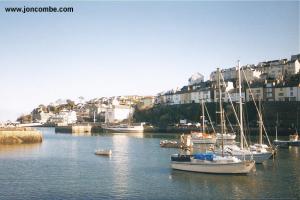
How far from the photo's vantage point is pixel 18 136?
216 ft

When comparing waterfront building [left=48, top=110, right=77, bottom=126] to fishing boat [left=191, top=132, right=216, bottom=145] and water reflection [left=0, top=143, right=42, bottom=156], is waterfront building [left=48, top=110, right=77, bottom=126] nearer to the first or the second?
water reflection [left=0, top=143, right=42, bottom=156]

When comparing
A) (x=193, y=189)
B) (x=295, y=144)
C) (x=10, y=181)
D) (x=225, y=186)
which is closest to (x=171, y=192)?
(x=193, y=189)

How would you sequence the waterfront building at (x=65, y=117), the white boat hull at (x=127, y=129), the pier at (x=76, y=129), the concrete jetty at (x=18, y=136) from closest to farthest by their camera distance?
1. the concrete jetty at (x=18, y=136)
2. the white boat hull at (x=127, y=129)
3. the pier at (x=76, y=129)
4. the waterfront building at (x=65, y=117)

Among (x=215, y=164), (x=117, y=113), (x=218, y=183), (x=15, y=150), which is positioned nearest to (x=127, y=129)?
(x=117, y=113)

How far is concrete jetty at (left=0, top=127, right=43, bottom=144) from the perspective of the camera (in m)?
63.8

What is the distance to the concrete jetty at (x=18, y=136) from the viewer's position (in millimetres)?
63812

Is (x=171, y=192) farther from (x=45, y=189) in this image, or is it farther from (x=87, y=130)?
(x=87, y=130)

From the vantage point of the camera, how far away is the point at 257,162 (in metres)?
36.6

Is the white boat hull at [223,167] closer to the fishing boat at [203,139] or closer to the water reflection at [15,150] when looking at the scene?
the water reflection at [15,150]

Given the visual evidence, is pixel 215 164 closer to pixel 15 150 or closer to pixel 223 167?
pixel 223 167

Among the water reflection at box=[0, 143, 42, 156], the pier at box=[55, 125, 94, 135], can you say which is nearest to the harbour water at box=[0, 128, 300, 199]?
the water reflection at box=[0, 143, 42, 156]

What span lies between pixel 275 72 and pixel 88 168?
95091 mm

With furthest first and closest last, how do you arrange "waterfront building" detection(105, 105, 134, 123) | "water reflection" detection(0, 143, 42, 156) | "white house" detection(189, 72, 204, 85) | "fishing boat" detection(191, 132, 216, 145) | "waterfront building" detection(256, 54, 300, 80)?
"white house" detection(189, 72, 204, 85), "waterfront building" detection(105, 105, 134, 123), "waterfront building" detection(256, 54, 300, 80), "fishing boat" detection(191, 132, 216, 145), "water reflection" detection(0, 143, 42, 156)

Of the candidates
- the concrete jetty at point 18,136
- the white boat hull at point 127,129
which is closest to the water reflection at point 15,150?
the concrete jetty at point 18,136
